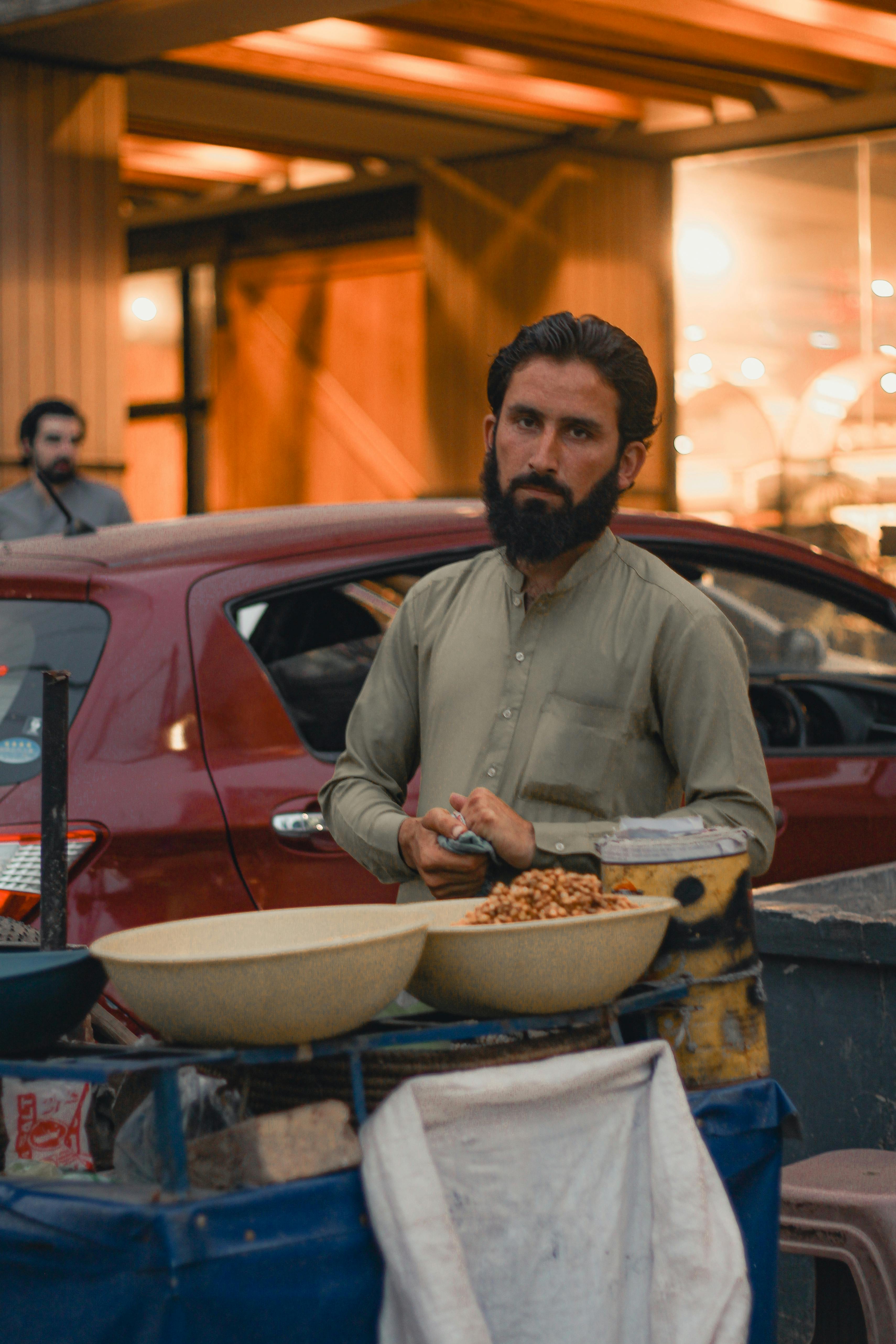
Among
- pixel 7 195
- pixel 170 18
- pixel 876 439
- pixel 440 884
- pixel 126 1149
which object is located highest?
pixel 170 18

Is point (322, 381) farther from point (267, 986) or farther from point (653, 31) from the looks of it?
point (267, 986)

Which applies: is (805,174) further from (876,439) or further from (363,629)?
(363,629)

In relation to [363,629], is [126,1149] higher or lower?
lower

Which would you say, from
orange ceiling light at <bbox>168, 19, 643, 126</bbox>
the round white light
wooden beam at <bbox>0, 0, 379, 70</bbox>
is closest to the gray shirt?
wooden beam at <bbox>0, 0, 379, 70</bbox>

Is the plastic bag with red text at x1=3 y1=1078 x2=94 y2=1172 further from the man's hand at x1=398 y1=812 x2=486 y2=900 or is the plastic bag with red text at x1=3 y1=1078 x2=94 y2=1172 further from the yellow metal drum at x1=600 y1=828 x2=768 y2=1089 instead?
the yellow metal drum at x1=600 y1=828 x2=768 y2=1089

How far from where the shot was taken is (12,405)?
412 inches

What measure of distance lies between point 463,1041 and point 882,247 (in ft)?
38.2

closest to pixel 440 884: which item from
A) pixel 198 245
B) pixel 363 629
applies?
pixel 363 629

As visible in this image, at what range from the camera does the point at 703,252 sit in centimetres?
1376

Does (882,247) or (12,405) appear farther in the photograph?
(882,247)

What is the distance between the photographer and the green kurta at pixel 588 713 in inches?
98.0

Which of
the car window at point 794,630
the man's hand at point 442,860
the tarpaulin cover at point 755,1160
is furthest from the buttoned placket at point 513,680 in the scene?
the car window at point 794,630

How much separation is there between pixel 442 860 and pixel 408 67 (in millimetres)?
9940

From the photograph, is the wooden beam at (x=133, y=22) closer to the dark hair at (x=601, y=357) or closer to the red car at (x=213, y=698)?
the red car at (x=213, y=698)
